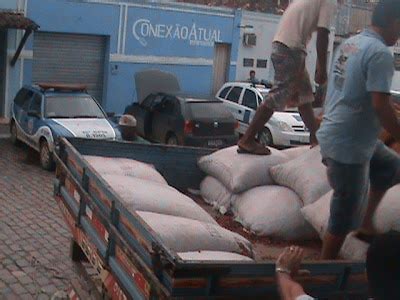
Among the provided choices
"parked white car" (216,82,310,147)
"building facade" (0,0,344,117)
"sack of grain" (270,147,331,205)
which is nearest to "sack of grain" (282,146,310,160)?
"sack of grain" (270,147,331,205)

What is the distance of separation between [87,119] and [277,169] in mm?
8928

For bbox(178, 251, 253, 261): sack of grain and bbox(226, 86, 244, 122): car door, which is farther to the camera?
bbox(226, 86, 244, 122): car door

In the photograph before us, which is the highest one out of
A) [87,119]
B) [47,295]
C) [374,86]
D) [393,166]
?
[374,86]

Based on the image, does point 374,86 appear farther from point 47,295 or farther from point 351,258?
point 47,295

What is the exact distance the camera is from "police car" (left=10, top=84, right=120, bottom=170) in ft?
42.7

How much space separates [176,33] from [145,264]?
1740 cm

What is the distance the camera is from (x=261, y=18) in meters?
22.4

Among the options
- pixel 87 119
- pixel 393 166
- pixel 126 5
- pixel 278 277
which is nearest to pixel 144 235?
pixel 278 277

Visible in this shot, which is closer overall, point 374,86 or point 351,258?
point 374,86

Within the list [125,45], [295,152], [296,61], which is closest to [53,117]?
[125,45]

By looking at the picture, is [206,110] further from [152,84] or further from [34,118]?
[34,118]

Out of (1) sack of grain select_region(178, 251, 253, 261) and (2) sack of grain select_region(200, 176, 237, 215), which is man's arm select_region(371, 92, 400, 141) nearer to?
(1) sack of grain select_region(178, 251, 253, 261)

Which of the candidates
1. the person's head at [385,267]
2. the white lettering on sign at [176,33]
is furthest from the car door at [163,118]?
the person's head at [385,267]

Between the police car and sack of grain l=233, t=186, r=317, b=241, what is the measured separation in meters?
8.04
